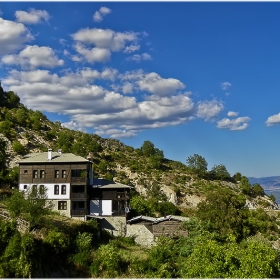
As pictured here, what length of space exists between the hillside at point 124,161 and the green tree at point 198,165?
784 millimetres

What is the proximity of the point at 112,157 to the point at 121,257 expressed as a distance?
44.6m

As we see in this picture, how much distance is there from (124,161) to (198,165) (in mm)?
18263

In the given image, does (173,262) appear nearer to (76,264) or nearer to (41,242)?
(76,264)

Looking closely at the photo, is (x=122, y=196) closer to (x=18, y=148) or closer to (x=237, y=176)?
(x=18, y=148)

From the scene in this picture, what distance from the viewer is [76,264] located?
29.6 meters

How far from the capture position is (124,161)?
74.7m

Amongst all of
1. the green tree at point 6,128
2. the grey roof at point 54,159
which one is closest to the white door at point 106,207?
the grey roof at point 54,159

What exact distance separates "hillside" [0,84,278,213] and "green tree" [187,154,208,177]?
2.57 ft

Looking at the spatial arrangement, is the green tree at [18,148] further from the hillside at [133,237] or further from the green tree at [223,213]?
the green tree at [223,213]

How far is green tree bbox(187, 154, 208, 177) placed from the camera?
8075 centimetres

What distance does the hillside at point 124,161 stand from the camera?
214ft

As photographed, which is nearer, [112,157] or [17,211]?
[17,211]

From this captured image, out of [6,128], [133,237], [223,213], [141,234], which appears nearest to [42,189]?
[133,237]

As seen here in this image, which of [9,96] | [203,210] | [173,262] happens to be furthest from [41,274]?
[9,96]
